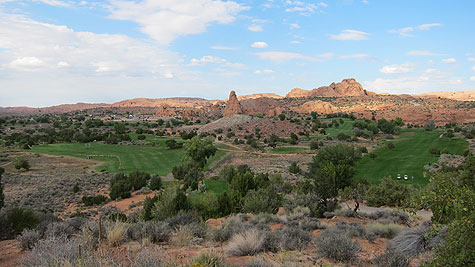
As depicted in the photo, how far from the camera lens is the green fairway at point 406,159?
108ft

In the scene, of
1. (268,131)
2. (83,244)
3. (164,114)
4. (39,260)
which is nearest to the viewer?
(39,260)

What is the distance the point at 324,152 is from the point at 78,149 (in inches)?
1752

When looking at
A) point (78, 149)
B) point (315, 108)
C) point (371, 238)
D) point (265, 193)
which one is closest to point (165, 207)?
point (265, 193)

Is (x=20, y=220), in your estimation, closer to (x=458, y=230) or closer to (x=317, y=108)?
(x=458, y=230)

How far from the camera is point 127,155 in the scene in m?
50.8

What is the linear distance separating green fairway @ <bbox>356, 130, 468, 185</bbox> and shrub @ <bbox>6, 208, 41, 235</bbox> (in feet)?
94.3

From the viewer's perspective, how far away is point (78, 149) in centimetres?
5388

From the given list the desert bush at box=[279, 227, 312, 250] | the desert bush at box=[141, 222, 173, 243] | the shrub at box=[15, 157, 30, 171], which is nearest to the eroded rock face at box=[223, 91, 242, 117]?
the shrub at box=[15, 157, 30, 171]

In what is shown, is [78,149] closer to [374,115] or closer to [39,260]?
[39,260]

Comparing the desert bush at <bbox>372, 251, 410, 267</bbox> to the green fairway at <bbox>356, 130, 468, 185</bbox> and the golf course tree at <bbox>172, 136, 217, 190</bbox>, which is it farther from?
the golf course tree at <bbox>172, 136, 217, 190</bbox>

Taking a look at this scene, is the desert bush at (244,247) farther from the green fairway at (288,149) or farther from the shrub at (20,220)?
the green fairway at (288,149)

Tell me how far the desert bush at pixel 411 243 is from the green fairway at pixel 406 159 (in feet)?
73.0


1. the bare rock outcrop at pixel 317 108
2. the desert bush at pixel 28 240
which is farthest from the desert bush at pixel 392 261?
the bare rock outcrop at pixel 317 108

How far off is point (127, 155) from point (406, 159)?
43783 millimetres
